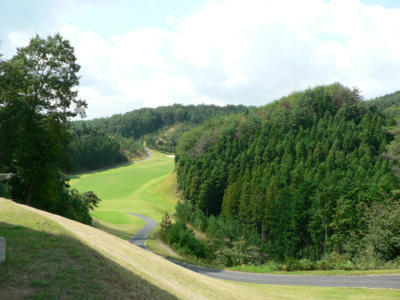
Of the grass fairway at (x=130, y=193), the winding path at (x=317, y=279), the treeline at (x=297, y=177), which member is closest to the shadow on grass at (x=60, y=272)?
the winding path at (x=317, y=279)

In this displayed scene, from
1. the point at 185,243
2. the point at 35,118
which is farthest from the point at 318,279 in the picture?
the point at 35,118

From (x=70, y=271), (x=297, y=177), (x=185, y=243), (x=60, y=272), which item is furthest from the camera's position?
(x=297, y=177)

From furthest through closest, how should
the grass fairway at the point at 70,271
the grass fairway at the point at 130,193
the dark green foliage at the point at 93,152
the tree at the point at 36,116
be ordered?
the dark green foliage at the point at 93,152 < the grass fairway at the point at 130,193 < the tree at the point at 36,116 < the grass fairway at the point at 70,271

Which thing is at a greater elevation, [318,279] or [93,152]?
[93,152]

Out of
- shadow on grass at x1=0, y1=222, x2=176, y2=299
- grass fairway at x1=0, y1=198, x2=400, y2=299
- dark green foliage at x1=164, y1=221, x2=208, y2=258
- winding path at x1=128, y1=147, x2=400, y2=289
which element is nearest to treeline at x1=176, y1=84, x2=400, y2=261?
dark green foliage at x1=164, y1=221, x2=208, y2=258

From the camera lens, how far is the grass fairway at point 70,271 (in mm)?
8461

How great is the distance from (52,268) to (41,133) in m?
22.0

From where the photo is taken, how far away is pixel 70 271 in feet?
30.8

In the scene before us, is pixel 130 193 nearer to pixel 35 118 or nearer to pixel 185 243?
pixel 185 243

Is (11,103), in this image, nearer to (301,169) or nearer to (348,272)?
(348,272)

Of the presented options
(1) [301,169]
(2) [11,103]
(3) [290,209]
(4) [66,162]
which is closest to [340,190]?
(3) [290,209]

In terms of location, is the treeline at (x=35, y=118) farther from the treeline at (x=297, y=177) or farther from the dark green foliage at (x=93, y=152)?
the dark green foliage at (x=93, y=152)

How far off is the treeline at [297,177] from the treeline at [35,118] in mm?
21906

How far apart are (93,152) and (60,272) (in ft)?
483
